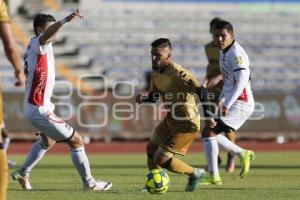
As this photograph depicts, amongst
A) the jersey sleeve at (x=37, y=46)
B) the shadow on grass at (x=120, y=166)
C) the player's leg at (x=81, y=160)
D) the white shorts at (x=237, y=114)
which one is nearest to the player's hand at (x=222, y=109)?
the white shorts at (x=237, y=114)

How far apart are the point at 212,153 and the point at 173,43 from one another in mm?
21775

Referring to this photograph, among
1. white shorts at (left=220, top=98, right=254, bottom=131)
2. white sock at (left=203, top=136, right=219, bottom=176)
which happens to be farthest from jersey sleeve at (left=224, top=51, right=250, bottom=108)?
white sock at (left=203, top=136, right=219, bottom=176)

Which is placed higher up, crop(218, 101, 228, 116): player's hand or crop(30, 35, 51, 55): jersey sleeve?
crop(30, 35, 51, 55): jersey sleeve

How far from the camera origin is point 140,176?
13203mm

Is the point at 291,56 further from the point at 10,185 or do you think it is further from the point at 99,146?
the point at 10,185

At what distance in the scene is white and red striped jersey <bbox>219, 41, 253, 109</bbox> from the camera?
1105 cm

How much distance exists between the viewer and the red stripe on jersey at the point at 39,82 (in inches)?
404

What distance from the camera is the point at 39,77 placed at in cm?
1030

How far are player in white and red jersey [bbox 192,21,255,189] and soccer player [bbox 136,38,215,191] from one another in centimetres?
68

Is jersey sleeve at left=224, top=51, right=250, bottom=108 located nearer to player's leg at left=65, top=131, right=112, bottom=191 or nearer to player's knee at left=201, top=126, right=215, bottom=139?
player's knee at left=201, top=126, right=215, bottom=139

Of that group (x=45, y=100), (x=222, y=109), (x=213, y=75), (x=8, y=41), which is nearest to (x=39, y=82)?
(x=45, y=100)

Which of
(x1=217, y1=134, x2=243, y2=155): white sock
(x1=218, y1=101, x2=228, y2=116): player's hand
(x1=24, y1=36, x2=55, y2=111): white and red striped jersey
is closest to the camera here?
(x1=24, y1=36, x2=55, y2=111): white and red striped jersey

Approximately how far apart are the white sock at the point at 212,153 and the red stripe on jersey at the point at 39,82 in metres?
2.66

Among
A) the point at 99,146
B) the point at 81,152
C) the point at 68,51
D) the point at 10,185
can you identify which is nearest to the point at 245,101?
the point at 81,152
